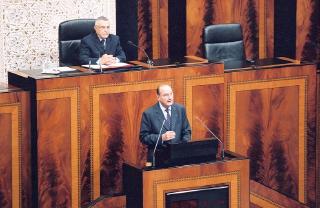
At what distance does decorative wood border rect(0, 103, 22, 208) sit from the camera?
7.16m

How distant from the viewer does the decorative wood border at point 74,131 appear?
7207mm

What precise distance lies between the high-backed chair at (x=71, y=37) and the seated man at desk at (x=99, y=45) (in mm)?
228

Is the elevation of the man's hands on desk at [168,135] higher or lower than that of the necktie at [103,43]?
lower

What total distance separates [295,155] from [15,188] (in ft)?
7.64

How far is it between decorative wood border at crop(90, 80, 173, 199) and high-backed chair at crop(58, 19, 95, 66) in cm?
82

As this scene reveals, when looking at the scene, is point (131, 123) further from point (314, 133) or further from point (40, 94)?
point (314, 133)

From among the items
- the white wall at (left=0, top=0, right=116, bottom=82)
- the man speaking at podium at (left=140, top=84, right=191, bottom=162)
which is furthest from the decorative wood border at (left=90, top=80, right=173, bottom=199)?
the white wall at (left=0, top=0, right=116, bottom=82)

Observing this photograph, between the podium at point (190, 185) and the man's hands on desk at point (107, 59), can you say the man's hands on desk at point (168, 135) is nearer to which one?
the podium at point (190, 185)

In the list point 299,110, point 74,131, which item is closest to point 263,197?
point 299,110

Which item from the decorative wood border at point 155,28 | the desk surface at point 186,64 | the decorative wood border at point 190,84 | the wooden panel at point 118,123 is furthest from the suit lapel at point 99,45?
the decorative wood border at point 155,28

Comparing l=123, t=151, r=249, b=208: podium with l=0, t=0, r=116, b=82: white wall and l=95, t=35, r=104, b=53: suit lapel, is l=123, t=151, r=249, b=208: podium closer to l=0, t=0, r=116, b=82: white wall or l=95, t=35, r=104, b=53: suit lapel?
l=95, t=35, r=104, b=53: suit lapel

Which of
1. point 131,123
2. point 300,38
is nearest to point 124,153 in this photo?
point 131,123

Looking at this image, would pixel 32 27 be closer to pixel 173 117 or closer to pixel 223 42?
pixel 223 42

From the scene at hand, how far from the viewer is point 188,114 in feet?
25.4
